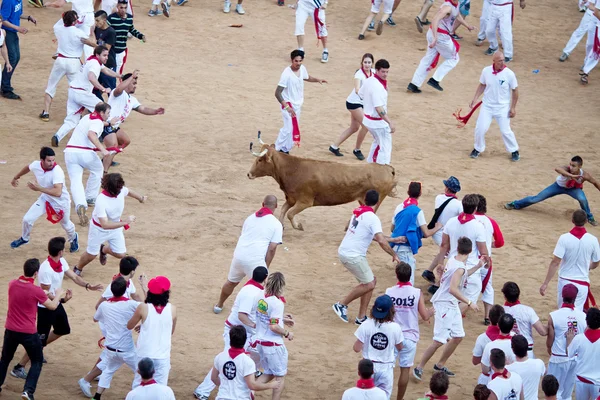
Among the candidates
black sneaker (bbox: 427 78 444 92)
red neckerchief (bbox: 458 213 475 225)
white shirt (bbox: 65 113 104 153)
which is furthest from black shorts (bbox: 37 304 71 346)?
black sneaker (bbox: 427 78 444 92)

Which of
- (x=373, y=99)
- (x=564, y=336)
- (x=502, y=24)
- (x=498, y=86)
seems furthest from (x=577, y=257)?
(x=502, y=24)

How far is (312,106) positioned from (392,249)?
26.0ft

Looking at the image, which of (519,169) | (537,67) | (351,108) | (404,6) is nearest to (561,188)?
(519,169)

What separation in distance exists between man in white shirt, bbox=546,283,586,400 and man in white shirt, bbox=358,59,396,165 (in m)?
6.01

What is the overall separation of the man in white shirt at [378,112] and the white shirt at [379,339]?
6.63 m

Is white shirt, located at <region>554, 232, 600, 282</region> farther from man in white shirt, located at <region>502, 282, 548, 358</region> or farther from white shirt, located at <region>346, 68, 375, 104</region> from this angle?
white shirt, located at <region>346, 68, 375, 104</region>

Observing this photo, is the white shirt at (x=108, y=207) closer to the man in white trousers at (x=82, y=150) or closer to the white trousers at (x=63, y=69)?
the man in white trousers at (x=82, y=150)

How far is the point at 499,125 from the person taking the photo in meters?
18.1

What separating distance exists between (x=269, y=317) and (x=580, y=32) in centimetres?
1549

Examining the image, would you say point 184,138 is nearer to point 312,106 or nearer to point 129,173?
point 129,173

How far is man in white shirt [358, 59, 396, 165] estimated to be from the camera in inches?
632

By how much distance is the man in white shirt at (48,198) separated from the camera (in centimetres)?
1298

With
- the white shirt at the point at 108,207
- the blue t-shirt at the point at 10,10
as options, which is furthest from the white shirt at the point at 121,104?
the blue t-shirt at the point at 10,10

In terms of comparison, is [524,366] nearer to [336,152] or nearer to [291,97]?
[291,97]
